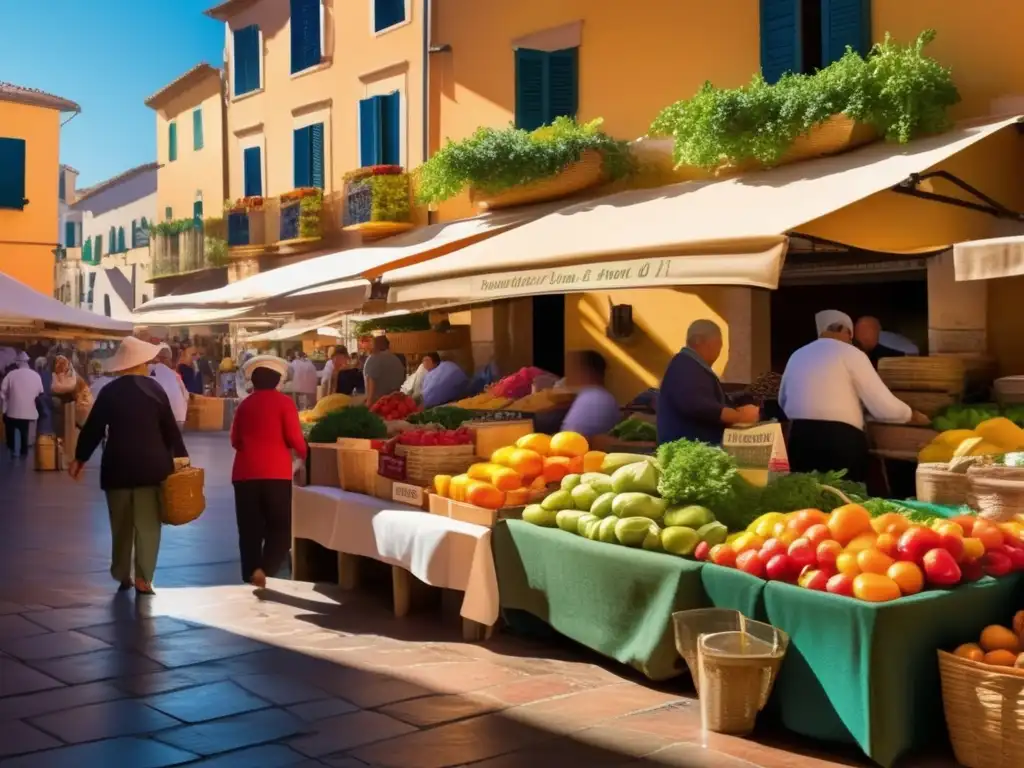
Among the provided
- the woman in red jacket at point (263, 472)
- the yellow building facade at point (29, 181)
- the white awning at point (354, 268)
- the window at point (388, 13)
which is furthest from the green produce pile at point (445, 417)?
the yellow building facade at point (29, 181)

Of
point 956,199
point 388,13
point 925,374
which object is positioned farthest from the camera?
point 388,13

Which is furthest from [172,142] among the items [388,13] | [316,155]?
[388,13]

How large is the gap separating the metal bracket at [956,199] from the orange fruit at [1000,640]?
427 centimetres

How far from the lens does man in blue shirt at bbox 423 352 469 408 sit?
1459 centimetres

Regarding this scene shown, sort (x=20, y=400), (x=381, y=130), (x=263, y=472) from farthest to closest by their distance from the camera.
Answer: (x=381, y=130) → (x=20, y=400) → (x=263, y=472)

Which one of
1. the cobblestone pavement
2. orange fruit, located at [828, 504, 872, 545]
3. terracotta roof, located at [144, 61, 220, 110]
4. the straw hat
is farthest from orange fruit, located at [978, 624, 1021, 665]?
terracotta roof, located at [144, 61, 220, 110]

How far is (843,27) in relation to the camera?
446 inches

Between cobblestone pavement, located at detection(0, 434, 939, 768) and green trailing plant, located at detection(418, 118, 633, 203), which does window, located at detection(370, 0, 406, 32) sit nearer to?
green trailing plant, located at detection(418, 118, 633, 203)

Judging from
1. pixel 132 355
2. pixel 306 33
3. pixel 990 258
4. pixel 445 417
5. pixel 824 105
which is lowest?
pixel 445 417

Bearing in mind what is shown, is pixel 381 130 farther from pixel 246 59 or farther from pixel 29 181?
pixel 29 181

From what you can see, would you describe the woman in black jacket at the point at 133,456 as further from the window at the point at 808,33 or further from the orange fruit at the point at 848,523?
the window at the point at 808,33

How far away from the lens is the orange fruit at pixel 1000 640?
494cm

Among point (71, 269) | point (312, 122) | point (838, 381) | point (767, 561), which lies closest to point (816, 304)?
point (838, 381)

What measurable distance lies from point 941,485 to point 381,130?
14.0m
